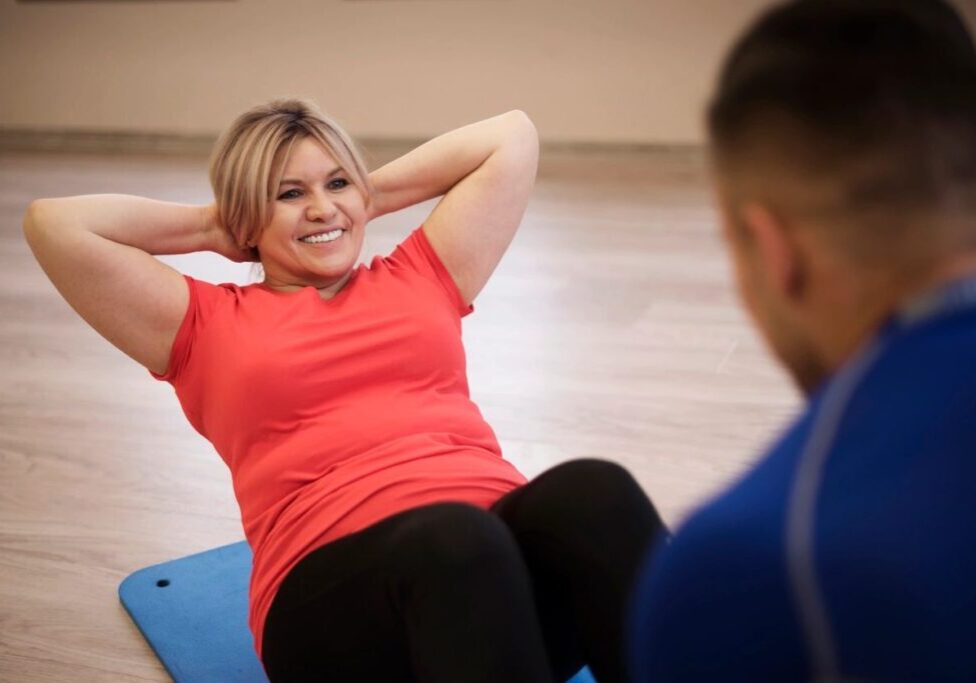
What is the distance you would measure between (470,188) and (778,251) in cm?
117

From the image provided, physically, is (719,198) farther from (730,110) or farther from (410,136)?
(410,136)

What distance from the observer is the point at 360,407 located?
176cm

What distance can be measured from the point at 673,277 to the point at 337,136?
199cm

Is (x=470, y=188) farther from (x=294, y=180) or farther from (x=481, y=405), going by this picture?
(x=481, y=405)

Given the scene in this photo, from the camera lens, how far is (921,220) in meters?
0.81

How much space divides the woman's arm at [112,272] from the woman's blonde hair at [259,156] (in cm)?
12

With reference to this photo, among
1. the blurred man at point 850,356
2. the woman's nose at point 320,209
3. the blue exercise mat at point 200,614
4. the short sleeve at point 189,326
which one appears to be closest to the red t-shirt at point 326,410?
the short sleeve at point 189,326

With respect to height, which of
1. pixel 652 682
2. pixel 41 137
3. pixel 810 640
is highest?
pixel 810 640

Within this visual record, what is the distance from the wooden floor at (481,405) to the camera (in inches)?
87.3

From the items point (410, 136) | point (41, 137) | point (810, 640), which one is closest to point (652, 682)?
point (810, 640)

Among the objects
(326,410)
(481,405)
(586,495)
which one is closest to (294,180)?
(326,410)

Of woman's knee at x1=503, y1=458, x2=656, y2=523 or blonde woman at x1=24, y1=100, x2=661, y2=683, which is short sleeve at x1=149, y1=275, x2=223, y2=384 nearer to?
blonde woman at x1=24, y1=100, x2=661, y2=683

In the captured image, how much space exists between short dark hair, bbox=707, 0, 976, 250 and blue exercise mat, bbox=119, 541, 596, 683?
3.80ft

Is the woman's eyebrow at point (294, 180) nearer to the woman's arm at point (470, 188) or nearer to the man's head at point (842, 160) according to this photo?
the woman's arm at point (470, 188)
